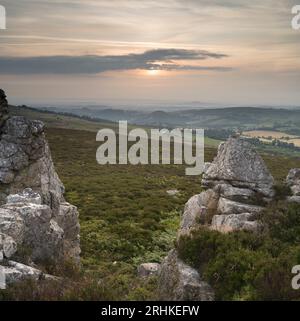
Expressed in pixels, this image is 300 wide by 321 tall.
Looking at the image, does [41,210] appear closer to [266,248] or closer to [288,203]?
[266,248]

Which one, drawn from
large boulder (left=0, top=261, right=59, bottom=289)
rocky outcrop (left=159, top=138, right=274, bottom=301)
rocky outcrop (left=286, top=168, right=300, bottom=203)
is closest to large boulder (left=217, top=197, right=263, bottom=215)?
rocky outcrop (left=159, top=138, right=274, bottom=301)

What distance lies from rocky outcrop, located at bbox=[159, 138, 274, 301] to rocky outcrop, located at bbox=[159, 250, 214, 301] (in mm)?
914

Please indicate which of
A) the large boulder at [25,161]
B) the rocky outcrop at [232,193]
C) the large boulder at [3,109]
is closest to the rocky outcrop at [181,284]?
the rocky outcrop at [232,193]

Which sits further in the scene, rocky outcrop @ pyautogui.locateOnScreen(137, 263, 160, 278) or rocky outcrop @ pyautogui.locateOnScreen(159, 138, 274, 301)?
rocky outcrop @ pyautogui.locateOnScreen(137, 263, 160, 278)

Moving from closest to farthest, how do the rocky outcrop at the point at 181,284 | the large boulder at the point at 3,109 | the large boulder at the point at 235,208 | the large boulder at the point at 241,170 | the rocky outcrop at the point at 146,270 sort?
1. the rocky outcrop at the point at 181,284
2. the large boulder at the point at 235,208
3. the rocky outcrop at the point at 146,270
4. the large boulder at the point at 241,170
5. the large boulder at the point at 3,109

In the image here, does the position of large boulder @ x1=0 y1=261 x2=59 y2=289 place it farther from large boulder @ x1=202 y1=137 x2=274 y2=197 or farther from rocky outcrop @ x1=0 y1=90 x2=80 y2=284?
large boulder @ x1=202 y1=137 x2=274 y2=197

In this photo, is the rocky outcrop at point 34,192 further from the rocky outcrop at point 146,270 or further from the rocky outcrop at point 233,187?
the rocky outcrop at point 233,187

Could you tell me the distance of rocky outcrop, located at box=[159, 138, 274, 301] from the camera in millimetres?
17766

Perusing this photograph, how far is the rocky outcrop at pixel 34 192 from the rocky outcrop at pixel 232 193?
5.02 meters

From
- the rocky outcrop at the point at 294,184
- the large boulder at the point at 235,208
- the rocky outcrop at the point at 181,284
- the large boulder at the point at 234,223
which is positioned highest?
the rocky outcrop at the point at 294,184

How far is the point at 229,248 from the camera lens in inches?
545

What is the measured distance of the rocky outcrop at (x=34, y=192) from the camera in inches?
651
